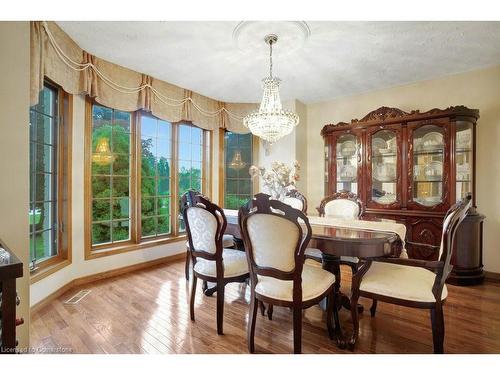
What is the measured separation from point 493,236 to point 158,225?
14.0ft

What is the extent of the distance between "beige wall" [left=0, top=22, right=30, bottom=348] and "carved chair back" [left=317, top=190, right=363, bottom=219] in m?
2.59

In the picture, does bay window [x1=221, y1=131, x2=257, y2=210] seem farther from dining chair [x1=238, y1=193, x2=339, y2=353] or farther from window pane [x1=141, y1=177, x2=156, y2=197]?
dining chair [x1=238, y1=193, x2=339, y2=353]

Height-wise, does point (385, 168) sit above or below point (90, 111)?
below

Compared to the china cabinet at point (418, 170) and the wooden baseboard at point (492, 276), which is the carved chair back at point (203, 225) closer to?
the china cabinet at point (418, 170)

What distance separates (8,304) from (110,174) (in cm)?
248

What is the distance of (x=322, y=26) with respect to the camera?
2205mm

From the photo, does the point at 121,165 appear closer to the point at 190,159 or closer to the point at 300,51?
the point at 190,159

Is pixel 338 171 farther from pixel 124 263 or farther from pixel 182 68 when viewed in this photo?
pixel 124 263

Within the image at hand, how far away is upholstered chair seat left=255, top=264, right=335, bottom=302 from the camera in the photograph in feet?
5.21

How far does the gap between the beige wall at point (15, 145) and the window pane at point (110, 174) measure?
5.13 feet

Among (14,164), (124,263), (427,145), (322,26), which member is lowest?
(124,263)

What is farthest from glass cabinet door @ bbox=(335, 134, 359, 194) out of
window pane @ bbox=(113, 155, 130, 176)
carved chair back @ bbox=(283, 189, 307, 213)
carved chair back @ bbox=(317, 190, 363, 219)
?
window pane @ bbox=(113, 155, 130, 176)

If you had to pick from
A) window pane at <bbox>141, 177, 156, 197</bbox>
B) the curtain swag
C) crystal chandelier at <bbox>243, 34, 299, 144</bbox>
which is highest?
the curtain swag
